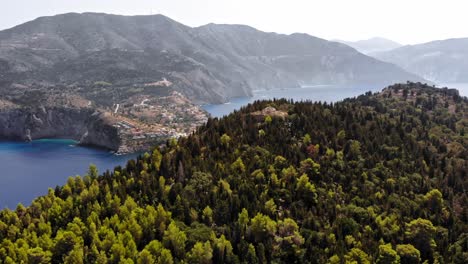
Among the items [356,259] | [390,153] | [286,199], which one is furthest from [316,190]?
[390,153]

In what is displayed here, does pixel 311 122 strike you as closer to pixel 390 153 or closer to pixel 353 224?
pixel 390 153

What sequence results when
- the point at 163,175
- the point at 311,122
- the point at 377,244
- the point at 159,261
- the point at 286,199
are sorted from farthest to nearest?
the point at 311,122
the point at 163,175
the point at 286,199
the point at 377,244
the point at 159,261

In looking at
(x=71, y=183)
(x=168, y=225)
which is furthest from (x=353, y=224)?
(x=71, y=183)

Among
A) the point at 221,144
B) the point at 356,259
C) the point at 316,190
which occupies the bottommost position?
the point at 356,259

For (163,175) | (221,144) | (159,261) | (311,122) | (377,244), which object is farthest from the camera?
(311,122)

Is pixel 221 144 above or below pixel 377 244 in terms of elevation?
above

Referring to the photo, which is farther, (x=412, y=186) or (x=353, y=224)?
(x=412, y=186)
